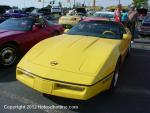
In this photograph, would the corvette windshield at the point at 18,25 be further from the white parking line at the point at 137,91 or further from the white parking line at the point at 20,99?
the white parking line at the point at 137,91

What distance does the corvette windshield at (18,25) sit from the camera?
735 centimetres

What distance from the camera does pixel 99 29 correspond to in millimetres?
6277

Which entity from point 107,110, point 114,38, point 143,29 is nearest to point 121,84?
point 114,38

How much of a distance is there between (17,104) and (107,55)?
1699 millimetres

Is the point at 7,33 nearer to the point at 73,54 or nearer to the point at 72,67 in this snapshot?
the point at 73,54

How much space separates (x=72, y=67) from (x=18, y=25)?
12.1 feet

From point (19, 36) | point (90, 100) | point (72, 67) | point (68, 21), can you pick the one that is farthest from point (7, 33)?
point (68, 21)

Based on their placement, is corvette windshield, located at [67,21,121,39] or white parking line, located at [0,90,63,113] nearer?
white parking line, located at [0,90,63,113]

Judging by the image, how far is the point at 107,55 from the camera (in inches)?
181

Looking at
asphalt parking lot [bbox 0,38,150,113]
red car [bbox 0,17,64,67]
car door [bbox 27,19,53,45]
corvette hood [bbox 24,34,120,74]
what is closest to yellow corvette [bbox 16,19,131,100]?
corvette hood [bbox 24,34,120,74]

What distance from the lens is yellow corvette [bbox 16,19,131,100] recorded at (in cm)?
400

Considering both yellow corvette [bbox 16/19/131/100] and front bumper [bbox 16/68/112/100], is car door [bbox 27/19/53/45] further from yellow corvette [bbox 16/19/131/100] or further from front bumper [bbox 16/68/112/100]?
front bumper [bbox 16/68/112/100]

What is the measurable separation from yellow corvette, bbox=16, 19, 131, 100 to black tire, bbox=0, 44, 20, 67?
54.7 inches

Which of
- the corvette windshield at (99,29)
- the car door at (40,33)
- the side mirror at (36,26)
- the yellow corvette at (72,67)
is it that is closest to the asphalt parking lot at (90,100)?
the yellow corvette at (72,67)
